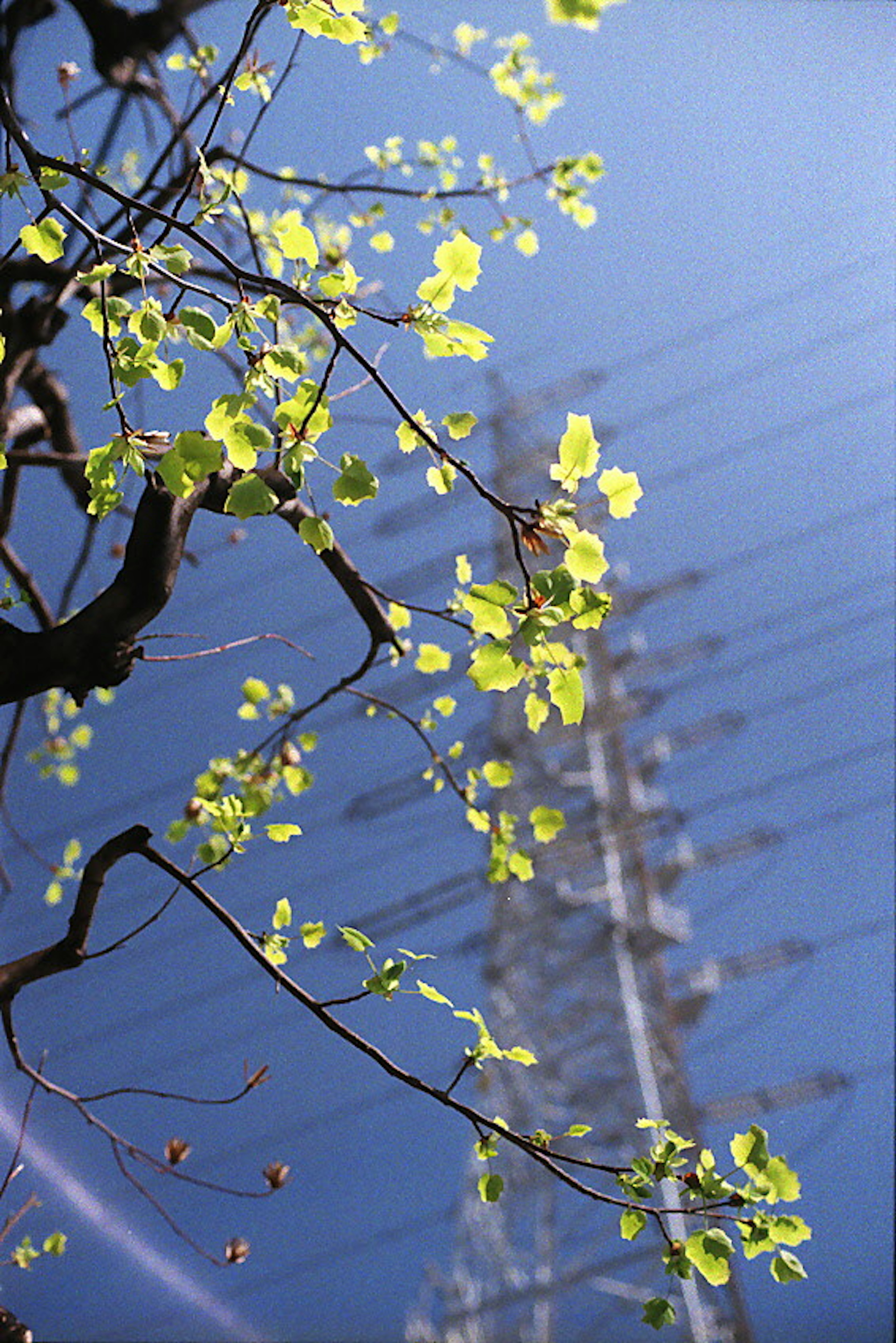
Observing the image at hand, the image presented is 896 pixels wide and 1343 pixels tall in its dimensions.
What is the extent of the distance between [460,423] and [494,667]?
19 cm

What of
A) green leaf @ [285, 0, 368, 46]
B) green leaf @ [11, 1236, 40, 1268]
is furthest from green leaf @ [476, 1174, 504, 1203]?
green leaf @ [285, 0, 368, 46]

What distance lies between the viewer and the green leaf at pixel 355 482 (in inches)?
26.5

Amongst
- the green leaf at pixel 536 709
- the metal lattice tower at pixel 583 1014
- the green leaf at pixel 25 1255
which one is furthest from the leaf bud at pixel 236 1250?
the metal lattice tower at pixel 583 1014

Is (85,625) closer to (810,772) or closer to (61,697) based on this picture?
(61,697)

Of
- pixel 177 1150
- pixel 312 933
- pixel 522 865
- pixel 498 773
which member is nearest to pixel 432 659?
pixel 498 773

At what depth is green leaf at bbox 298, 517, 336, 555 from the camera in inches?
27.8

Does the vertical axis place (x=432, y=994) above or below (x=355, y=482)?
below

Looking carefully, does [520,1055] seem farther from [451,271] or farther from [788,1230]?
[451,271]

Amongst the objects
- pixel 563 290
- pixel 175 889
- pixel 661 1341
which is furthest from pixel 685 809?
pixel 175 889

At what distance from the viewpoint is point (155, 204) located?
1288mm

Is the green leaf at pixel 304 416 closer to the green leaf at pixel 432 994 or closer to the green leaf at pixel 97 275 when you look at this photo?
the green leaf at pixel 97 275

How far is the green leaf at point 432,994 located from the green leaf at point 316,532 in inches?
13.3

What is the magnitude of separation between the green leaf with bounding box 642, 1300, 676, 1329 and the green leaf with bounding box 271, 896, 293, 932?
0.40m

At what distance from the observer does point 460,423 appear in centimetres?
74
